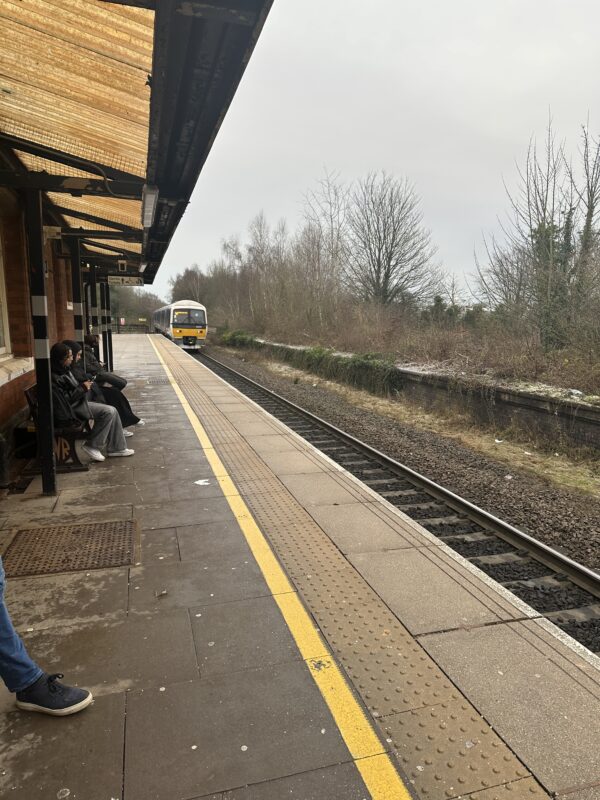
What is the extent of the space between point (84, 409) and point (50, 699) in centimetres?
406

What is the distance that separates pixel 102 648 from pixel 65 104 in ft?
12.3

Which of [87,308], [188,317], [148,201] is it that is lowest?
[87,308]

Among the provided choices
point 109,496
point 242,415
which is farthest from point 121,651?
point 242,415

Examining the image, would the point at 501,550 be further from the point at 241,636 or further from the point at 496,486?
the point at 241,636

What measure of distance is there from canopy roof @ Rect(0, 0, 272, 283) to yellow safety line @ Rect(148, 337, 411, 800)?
10.5 ft

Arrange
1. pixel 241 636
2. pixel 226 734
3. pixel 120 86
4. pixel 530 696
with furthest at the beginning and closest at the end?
pixel 120 86 → pixel 241 636 → pixel 530 696 → pixel 226 734

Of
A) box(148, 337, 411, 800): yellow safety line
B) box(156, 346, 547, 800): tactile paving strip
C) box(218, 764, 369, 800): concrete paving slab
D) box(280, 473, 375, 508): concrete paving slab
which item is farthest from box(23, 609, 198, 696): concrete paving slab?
box(280, 473, 375, 508): concrete paving slab

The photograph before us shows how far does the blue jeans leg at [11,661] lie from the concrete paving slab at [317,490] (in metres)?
3.05

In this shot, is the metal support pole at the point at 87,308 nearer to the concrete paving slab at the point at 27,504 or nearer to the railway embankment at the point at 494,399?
the railway embankment at the point at 494,399

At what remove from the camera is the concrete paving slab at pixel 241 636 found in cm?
266

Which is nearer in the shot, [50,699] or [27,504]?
[50,699]

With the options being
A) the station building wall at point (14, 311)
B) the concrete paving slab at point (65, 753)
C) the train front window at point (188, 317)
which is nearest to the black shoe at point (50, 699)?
the concrete paving slab at point (65, 753)

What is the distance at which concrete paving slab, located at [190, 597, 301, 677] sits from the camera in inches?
105

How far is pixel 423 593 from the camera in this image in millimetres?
3398
